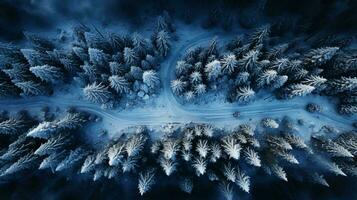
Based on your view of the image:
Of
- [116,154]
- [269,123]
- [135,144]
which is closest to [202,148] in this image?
[135,144]

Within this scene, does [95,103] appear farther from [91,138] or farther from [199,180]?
[199,180]

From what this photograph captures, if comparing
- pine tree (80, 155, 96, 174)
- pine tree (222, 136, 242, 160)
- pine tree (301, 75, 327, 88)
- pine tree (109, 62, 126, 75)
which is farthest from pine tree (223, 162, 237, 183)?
pine tree (109, 62, 126, 75)

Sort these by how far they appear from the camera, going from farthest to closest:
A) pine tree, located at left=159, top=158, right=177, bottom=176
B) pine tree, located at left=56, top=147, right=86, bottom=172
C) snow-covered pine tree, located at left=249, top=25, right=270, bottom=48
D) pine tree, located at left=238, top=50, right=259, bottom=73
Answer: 1. snow-covered pine tree, located at left=249, top=25, right=270, bottom=48
2. pine tree, located at left=56, top=147, right=86, bottom=172
3. pine tree, located at left=238, top=50, right=259, bottom=73
4. pine tree, located at left=159, top=158, right=177, bottom=176

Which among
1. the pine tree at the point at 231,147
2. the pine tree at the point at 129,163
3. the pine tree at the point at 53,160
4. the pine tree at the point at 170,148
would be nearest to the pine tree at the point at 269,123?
the pine tree at the point at 231,147

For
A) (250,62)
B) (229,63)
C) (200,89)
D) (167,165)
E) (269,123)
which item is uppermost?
(229,63)

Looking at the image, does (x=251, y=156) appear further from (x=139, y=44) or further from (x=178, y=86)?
(x=139, y=44)

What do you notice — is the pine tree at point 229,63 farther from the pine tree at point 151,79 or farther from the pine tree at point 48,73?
the pine tree at point 48,73

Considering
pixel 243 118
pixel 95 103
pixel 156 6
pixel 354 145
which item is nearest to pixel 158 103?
pixel 95 103

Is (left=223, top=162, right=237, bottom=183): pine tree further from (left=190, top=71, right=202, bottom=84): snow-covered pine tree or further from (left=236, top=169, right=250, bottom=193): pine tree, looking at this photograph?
(left=190, top=71, right=202, bottom=84): snow-covered pine tree
